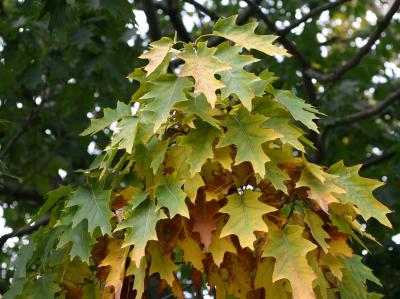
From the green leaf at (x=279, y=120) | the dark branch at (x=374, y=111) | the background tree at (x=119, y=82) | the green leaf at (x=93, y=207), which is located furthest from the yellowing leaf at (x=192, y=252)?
the dark branch at (x=374, y=111)

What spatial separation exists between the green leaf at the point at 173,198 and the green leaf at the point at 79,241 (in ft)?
0.92

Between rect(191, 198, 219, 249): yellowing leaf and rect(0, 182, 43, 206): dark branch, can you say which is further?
rect(0, 182, 43, 206): dark branch

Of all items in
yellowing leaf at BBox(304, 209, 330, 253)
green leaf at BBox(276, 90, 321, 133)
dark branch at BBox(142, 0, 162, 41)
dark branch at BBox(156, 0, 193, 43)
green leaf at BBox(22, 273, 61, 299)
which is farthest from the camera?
dark branch at BBox(156, 0, 193, 43)

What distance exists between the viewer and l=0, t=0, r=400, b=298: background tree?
11.6 ft

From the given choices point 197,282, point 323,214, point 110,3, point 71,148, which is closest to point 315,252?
point 323,214

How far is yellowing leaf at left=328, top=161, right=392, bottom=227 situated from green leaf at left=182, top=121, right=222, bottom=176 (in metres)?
0.36

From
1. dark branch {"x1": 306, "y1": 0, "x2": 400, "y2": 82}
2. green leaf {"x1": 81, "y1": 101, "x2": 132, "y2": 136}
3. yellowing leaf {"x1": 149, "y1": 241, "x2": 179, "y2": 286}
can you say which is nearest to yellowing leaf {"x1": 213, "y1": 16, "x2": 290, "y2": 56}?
green leaf {"x1": 81, "y1": 101, "x2": 132, "y2": 136}

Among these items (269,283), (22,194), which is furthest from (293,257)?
(22,194)

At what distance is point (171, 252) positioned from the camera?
5.96 feet

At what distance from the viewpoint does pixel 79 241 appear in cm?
192

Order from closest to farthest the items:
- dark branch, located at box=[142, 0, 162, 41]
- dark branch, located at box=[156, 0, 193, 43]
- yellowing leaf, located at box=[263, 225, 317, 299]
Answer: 1. yellowing leaf, located at box=[263, 225, 317, 299]
2. dark branch, located at box=[142, 0, 162, 41]
3. dark branch, located at box=[156, 0, 193, 43]

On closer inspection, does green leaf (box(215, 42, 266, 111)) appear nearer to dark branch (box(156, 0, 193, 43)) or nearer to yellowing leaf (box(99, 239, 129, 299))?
yellowing leaf (box(99, 239, 129, 299))

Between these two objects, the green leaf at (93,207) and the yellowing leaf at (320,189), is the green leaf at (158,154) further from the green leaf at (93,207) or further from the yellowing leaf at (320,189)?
the yellowing leaf at (320,189)

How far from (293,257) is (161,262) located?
340 mm
